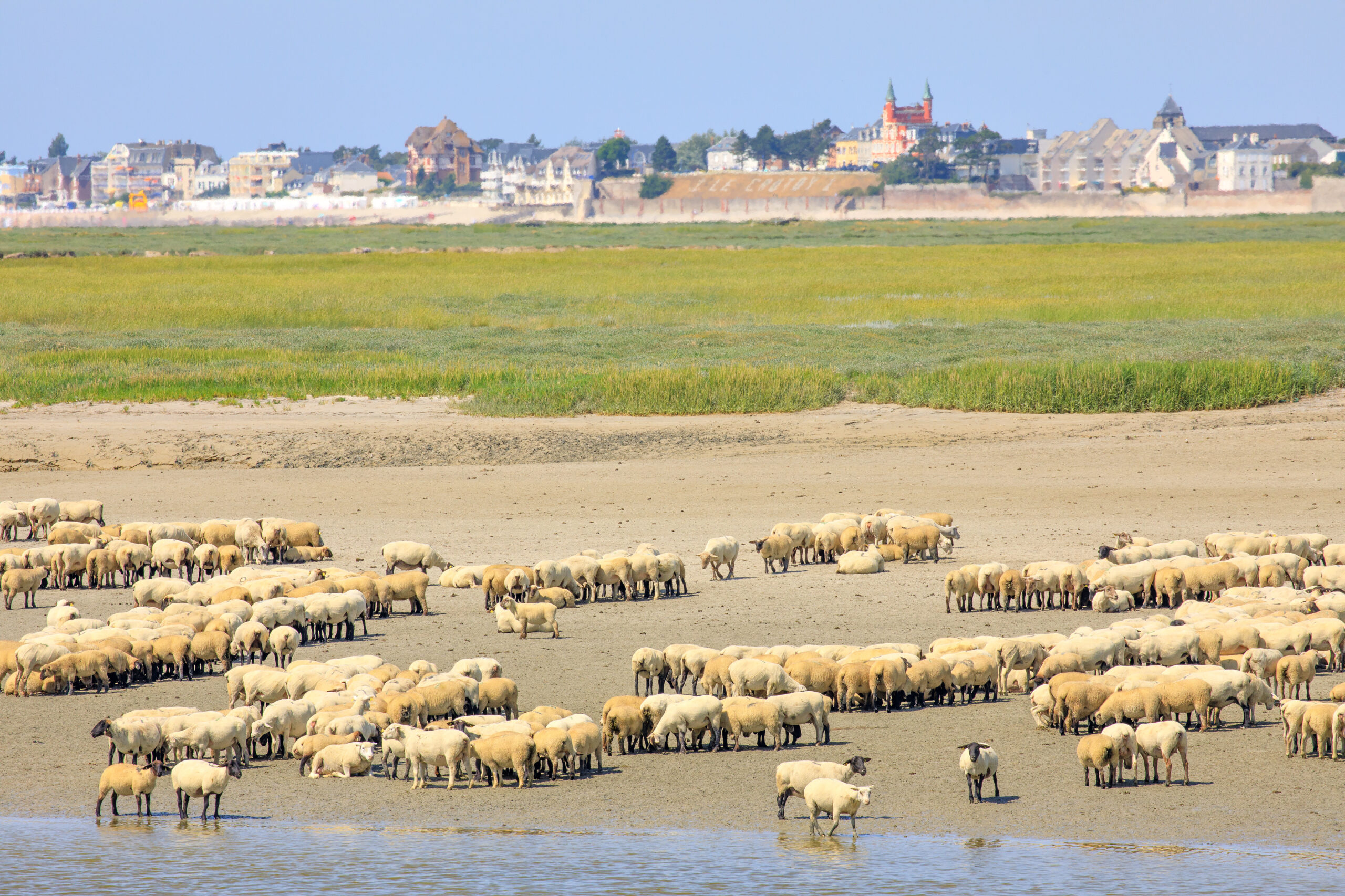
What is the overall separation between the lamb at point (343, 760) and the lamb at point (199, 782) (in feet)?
2.20

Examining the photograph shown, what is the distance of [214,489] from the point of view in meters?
22.6

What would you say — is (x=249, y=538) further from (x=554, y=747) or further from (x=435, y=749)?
(x=554, y=747)

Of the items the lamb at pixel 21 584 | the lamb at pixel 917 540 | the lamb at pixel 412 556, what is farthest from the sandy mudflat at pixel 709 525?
the lamb at pixel 412 556

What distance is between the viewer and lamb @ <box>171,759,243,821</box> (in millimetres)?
9070

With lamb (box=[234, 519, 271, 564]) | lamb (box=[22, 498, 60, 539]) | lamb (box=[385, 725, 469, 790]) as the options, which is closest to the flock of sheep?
lamb (box=[385, 725, 469, 790])

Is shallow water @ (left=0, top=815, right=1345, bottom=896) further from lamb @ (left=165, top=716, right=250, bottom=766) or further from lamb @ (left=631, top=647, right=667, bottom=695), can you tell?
lamb @ (left=631, top=647, right=667, bottom=695)

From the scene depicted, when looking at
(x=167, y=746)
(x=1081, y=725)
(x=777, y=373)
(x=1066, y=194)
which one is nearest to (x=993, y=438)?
(x=777, y=373)

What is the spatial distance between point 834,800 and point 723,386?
20.7m

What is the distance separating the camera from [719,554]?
54.4 ft

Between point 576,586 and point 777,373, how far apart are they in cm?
1481

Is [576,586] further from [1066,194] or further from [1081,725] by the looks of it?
[1066,194]

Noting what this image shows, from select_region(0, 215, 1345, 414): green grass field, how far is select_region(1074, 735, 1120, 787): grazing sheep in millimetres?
18808

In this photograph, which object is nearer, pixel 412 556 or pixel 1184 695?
pixel 1184 695

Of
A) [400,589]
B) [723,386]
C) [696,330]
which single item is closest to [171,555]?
[400,589]
